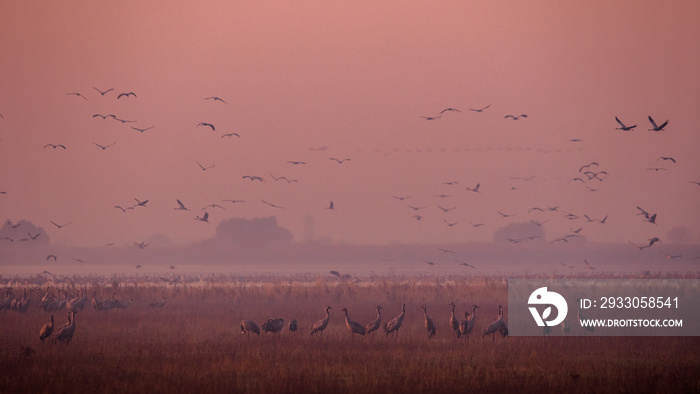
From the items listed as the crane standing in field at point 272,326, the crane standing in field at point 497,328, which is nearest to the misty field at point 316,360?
the crane standing in field at point 497,328

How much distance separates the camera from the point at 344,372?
22000 millimetres

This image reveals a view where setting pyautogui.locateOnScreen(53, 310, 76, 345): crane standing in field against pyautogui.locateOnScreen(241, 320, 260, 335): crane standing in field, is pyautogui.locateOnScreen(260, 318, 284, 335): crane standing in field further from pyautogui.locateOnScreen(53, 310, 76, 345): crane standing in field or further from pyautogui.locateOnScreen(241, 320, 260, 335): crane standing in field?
pyautogui.locateOnScreen(53, 310, 76, 345): crane standing in field

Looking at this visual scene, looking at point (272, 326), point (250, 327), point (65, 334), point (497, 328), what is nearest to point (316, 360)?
point (272, 326)

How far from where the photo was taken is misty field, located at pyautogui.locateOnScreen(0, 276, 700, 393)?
20.3 metres

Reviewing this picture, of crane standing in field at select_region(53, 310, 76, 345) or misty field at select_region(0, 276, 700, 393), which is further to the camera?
crane standing in field at select_region(53, 310, 76, 345)

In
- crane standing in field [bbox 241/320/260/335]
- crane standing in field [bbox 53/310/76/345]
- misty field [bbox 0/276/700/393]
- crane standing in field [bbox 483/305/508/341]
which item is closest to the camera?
misty field [bbox 0/276/700/393]

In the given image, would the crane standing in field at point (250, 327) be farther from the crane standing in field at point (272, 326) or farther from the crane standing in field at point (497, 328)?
the crane standing in field at point (497, 328)

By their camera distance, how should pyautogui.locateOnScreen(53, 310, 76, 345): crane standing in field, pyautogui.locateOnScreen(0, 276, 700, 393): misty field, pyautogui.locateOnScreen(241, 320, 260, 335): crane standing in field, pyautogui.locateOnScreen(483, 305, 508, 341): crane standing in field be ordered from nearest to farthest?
pyautogui.locateOnScreen(0, 276, 700, 393): misty field < pyautogui.locateOnScreen(53, 310, 76, 345): crane standing in field < pyautogui.locateOnScreen(483, 305, 508, 341): crane standing in field < pyautogui.locateOnScreen(241, 320, 260, 335): crane standing in field

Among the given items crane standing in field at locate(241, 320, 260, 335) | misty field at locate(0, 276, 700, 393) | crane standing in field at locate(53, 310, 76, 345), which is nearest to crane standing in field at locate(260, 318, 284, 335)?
crane standing in field at locate(241, 320, 260, 335)

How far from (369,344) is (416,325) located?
594 cm

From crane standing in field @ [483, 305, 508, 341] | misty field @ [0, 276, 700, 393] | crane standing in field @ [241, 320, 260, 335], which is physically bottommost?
misty field @ [0, 276, 700, 393]

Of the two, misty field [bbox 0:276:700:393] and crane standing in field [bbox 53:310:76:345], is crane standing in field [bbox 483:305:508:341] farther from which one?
crane standing in field [bbox 53:310:76:345]

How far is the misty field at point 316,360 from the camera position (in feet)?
66.6

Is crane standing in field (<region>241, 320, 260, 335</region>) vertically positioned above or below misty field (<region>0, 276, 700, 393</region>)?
above
